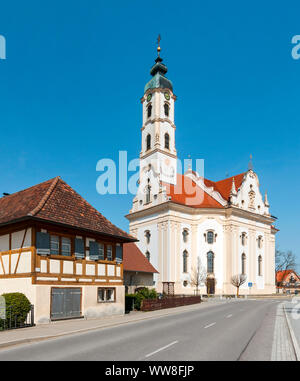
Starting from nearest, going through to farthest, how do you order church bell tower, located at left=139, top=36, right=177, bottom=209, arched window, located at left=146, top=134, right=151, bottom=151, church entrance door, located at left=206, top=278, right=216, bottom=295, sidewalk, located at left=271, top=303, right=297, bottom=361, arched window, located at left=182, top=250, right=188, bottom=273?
sidewalk, located at left=271, top=303, right=297, bottom=361, arched window, located at left=182, top=250, right=188, bottom=273, church entrance door, located at left=206, top=278, right=216, bottom=295, church bell tower, located at left=139, top=36, right=177, bottom=209, arched window, located at left=146, top=134, right=151, bottom=151

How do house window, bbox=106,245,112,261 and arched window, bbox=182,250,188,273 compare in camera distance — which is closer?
house window, bbox=106,245,112,261

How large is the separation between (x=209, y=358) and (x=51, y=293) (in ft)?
38.7

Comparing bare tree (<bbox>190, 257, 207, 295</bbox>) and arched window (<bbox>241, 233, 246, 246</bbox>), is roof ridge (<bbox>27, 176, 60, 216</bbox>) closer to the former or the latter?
bare tree (<bbox>190, 257, 207, 295</bbox>)

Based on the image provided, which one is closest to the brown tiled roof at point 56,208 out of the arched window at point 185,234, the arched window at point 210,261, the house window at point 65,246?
the house window at point 65,246

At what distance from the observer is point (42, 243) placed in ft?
64.5

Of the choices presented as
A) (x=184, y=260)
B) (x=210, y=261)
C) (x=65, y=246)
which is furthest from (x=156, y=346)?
(x=210, y=261)

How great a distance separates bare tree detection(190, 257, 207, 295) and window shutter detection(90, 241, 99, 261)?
33.8 metres

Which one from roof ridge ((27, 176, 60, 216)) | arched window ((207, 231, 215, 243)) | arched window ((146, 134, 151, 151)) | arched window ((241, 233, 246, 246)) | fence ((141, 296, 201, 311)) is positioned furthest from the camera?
arched window ((146, 134, 151, 151))

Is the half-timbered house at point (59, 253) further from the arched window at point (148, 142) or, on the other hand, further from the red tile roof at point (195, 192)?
the arched window at point (148, 142)

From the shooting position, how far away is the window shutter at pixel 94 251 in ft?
75.1

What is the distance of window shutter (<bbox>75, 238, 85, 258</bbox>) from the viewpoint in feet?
71.4

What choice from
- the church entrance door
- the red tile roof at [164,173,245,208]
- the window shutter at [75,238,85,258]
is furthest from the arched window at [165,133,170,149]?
the window shutter at [75,238,85,258]

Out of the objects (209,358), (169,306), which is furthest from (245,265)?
(209,358)

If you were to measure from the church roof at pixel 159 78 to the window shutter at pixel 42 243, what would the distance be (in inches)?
1944
